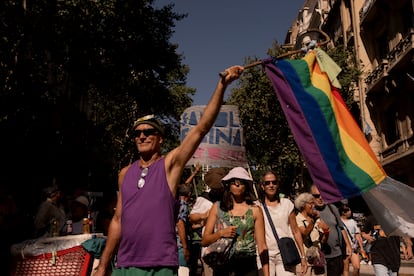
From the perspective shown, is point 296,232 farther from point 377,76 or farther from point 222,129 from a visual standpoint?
point 377,76

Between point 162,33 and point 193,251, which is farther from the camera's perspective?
point 162,33

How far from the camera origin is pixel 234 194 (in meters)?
4.84

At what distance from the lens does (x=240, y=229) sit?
459 centimetres

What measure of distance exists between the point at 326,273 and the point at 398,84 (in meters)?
18.0

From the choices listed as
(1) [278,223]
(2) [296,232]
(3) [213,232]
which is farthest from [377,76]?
(3) [213,232]

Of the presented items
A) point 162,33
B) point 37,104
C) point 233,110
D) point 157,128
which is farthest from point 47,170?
point 157,128

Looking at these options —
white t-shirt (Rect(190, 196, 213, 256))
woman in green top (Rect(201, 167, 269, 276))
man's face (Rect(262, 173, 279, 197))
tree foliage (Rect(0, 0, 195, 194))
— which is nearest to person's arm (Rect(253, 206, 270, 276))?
woman in green top (Rect(201, 167, 269, 276))

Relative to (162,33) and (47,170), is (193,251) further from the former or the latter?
(162,33)

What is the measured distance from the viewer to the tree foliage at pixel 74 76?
47.6 feet

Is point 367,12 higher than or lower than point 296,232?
higher

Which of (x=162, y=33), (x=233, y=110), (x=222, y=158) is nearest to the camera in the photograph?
(x=222, y=158)

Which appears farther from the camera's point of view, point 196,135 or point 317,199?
point 317,199

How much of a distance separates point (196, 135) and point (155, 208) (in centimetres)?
51

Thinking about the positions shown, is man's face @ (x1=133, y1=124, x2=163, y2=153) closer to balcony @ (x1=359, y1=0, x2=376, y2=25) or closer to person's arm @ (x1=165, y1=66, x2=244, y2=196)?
person's arm @ (x1=165, y1=66, x2=244, y2=196)
